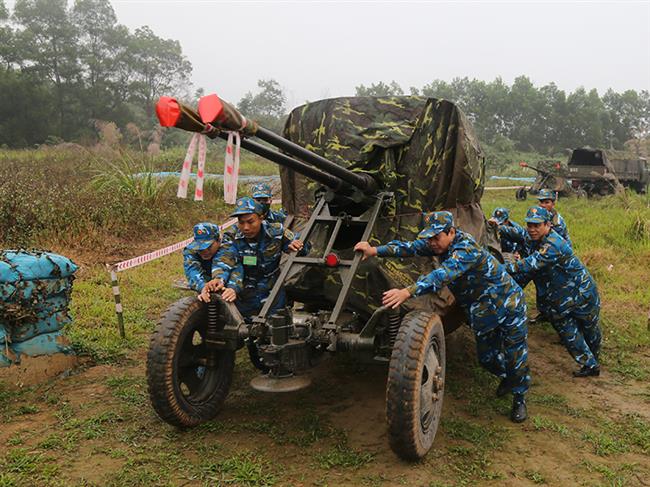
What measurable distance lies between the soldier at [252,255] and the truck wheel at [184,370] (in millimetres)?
446

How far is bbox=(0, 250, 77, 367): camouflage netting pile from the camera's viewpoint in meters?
4.53

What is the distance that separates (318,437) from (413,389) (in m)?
0.96

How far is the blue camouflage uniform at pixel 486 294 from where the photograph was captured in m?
4.21

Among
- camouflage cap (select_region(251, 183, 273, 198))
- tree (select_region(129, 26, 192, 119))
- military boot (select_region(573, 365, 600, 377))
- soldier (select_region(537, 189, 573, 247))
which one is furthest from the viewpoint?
tree (select_region(129, 26, 192, 119))

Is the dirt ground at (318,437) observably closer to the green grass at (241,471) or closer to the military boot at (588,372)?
the green grass at (241,471)

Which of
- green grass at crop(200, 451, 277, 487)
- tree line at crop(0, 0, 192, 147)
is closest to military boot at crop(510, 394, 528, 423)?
green grass at crop(200, 451, 277, 487)

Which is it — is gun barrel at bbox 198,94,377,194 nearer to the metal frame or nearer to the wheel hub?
the metal frame

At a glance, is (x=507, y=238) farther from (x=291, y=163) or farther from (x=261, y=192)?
(x=291, y=163)

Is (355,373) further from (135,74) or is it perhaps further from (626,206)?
(135,74)

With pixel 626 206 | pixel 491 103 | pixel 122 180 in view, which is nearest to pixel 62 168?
pixel 122 180

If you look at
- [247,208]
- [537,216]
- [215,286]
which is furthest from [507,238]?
[215,286]

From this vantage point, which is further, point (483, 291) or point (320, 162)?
point (483, 291)

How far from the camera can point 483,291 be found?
4.44 metres

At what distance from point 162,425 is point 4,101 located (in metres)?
26.6
